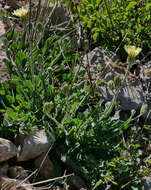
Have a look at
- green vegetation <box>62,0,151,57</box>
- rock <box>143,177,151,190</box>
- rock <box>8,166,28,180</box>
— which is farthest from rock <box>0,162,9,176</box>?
green vegetation <box>62,0,151,57</box>

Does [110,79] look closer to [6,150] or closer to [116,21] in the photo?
[116,21]

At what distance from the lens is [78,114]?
3.70 metres

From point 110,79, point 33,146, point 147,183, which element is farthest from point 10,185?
point 110,79

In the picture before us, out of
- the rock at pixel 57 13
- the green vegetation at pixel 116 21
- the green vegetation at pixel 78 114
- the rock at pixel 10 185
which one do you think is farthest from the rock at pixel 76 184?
the rock at pixel 57 13

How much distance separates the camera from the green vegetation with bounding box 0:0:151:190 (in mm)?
3455

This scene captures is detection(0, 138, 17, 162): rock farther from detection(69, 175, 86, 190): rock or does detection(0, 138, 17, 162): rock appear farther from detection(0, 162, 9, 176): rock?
detection(69, 175, 86, 190): rock

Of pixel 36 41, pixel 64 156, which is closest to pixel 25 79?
pixel 36 41

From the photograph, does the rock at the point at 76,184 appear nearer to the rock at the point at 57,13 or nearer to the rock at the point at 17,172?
the rock at the point at 17,172

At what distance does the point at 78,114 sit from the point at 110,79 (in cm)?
70

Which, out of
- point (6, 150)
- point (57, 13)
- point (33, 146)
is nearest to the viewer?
point (6, 150)

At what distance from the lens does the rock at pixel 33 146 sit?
3348 millimetres

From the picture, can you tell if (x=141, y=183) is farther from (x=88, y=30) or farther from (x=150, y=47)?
(x=88, y=30)

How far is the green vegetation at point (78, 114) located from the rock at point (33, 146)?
0.08 m

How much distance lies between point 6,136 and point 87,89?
0.88 meters
